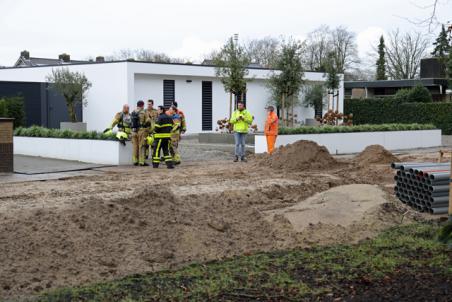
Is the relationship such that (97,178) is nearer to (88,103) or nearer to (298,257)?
(298,257)

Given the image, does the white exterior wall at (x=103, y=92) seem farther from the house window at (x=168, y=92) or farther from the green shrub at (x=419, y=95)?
the green shrub at (x=419, y=95)

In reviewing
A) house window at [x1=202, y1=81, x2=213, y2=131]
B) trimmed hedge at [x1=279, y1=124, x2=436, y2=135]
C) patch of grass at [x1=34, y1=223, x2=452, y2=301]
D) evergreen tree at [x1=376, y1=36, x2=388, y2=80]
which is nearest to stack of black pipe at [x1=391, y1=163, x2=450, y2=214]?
patch of grass at [x1=34, y1=223, x2=452, y2=301]

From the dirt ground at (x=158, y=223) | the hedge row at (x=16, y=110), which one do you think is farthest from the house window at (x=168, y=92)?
the dirt ground at (x=158, y=223)

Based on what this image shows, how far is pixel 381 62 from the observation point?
242 feet

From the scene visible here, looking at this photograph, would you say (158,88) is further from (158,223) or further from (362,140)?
(158,223)

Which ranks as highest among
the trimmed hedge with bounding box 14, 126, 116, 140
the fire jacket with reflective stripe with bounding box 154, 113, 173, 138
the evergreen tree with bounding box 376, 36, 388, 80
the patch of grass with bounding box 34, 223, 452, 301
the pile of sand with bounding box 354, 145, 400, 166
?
the evergreen tree with bounding box 376, 36, 388, 80

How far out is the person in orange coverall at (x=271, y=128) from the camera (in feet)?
70.3

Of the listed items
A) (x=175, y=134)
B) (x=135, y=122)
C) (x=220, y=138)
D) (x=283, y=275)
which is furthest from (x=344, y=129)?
(x=283, y=275)

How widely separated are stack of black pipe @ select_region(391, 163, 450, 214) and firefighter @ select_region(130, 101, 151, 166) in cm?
952

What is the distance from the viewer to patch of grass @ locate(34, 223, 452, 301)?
6.39 meters

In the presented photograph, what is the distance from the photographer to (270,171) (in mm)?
17703

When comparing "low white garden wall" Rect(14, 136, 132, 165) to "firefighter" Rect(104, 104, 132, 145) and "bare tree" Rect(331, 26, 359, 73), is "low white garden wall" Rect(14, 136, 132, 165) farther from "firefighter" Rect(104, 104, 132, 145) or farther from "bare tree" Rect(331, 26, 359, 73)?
"bare tree" Rect(331, 26, 359, 73)

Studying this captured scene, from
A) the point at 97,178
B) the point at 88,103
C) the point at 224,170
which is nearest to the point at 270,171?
the point at 224,170

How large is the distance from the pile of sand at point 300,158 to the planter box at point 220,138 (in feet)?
22.7
